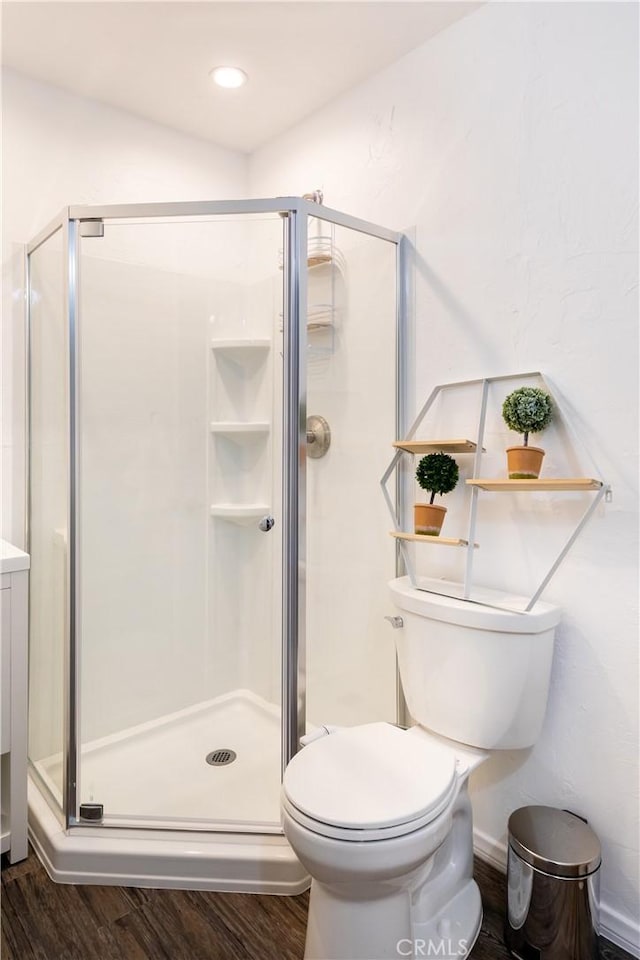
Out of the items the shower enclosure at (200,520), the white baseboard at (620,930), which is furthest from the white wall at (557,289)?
the shower enclosure at (200,520)

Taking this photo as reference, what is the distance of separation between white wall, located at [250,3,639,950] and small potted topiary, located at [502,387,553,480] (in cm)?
7

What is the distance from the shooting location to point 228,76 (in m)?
1.99

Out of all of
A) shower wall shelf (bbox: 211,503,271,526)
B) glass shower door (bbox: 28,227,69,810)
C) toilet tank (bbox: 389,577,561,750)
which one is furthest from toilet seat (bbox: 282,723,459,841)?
glass shower door (bbox: 28,227,69,810)

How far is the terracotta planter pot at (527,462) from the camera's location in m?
1.46

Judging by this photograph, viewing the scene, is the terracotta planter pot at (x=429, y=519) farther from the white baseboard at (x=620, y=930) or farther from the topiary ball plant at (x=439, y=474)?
the white baseboard at (x=620, y=930)

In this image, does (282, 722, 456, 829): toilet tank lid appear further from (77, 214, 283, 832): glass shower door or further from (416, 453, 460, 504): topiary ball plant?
(416, 453, 460, 504): topiary ball plant

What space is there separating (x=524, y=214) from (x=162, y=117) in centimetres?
153

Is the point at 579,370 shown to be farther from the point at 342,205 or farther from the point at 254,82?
the point at 254,82

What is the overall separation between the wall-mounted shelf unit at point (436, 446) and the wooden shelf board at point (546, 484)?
0.44 feet

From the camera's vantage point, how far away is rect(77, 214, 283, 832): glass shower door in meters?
1.76

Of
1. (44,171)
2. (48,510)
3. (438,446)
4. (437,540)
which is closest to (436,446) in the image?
(438,446)

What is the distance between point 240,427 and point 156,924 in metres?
1.43

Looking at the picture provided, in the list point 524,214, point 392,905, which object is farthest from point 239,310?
point 392,905

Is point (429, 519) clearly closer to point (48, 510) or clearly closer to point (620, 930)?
point (620, 930)
